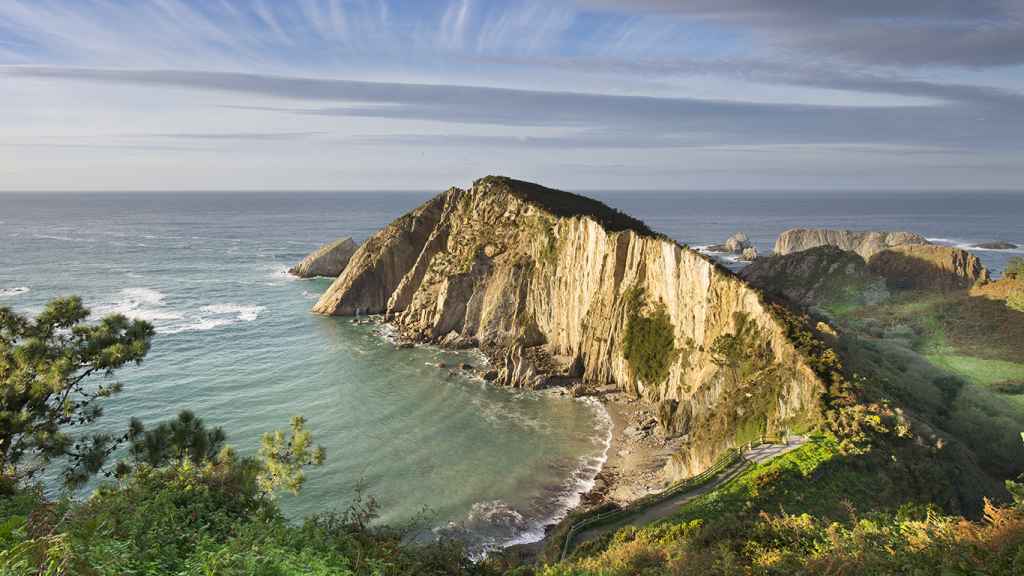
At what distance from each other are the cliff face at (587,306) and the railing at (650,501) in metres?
2.76

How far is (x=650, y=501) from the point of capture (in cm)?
2598

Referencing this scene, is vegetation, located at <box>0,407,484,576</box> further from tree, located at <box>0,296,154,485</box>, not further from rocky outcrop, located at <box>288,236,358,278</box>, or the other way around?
rocky outcrop, located at <box>288,236,358,278</box>

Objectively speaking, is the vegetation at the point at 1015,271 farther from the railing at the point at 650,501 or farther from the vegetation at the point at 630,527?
the railing at the point at 650,501

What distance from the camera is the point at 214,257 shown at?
110 m

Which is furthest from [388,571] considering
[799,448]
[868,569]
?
[799,448]

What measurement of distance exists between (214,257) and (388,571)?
112905 mm

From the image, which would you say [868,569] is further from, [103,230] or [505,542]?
[103,230]

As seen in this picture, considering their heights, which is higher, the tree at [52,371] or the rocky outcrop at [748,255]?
the tree at [52,371]

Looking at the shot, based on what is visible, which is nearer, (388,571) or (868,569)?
(868,569)

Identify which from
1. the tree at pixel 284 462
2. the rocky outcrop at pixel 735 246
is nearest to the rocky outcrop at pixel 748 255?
the rocky outcrop at pixel 735 246

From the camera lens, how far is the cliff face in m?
32.6

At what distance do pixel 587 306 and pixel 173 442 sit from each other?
37.8 m

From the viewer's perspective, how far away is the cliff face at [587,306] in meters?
32.6

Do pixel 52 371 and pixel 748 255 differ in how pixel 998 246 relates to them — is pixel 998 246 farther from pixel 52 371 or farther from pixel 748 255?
pixel 52 371
